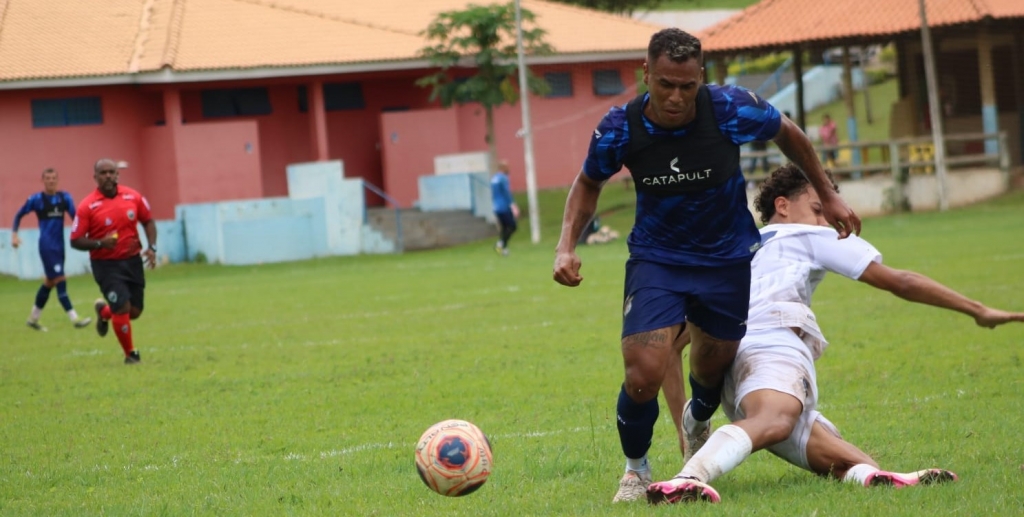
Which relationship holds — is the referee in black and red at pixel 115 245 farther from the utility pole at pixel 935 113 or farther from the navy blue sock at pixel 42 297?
the utility pole at pixel 935 113

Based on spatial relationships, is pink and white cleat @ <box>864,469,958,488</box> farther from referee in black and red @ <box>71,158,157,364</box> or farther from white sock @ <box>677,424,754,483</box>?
referee in black and red @ <box>71,158,157,364</box>

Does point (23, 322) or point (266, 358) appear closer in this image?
point (266, 358)

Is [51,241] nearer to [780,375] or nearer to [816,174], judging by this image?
[780,375]

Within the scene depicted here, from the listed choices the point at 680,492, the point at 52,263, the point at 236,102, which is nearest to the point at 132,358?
the point at 52,263

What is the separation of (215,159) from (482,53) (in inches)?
284

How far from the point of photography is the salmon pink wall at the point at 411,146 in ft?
117

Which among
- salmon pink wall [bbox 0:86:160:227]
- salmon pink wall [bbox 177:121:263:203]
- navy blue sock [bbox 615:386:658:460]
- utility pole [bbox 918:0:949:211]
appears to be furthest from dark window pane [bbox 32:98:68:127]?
navy blue sock [bbox 615:386:658:460]

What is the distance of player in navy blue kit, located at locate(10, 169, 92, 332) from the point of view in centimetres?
1759

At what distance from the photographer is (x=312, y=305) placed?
18656mm

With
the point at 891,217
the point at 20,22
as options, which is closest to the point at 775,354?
the point at 891,217

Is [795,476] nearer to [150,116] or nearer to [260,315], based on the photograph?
[260,315]

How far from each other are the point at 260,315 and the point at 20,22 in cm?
2092

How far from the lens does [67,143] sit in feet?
110

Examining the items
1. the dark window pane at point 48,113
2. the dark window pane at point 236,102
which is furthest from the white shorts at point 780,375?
the dark window pane at point 236,102
